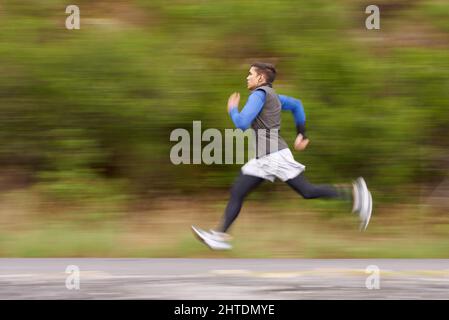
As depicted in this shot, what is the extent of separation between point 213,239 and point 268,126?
3.69ft

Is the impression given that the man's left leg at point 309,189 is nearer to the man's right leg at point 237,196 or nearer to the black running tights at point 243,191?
the black running tights at point 243,191

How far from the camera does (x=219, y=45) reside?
10438 millimetres

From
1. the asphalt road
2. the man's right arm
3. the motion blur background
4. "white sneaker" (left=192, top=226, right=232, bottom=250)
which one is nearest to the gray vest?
the man's right arm

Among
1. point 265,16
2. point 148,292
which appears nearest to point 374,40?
point 265,16

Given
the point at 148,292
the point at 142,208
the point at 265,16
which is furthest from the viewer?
the point at 265,16

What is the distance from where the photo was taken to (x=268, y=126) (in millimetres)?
7887

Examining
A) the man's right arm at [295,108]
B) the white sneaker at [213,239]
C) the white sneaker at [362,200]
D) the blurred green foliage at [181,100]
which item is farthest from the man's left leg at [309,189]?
the blurred green foliage at [181,100]

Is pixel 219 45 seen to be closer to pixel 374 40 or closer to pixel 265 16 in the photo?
pixel 265 16

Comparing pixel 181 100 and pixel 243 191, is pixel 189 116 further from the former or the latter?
pixel 243 191

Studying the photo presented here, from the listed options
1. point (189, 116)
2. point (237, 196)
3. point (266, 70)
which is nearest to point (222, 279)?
point (237, 196)

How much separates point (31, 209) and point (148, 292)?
3.48m

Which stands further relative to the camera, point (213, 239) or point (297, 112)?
point (297, 112)

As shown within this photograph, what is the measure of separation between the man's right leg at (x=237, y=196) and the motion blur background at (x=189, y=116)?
1396 mm

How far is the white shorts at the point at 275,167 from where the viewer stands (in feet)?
26.1
